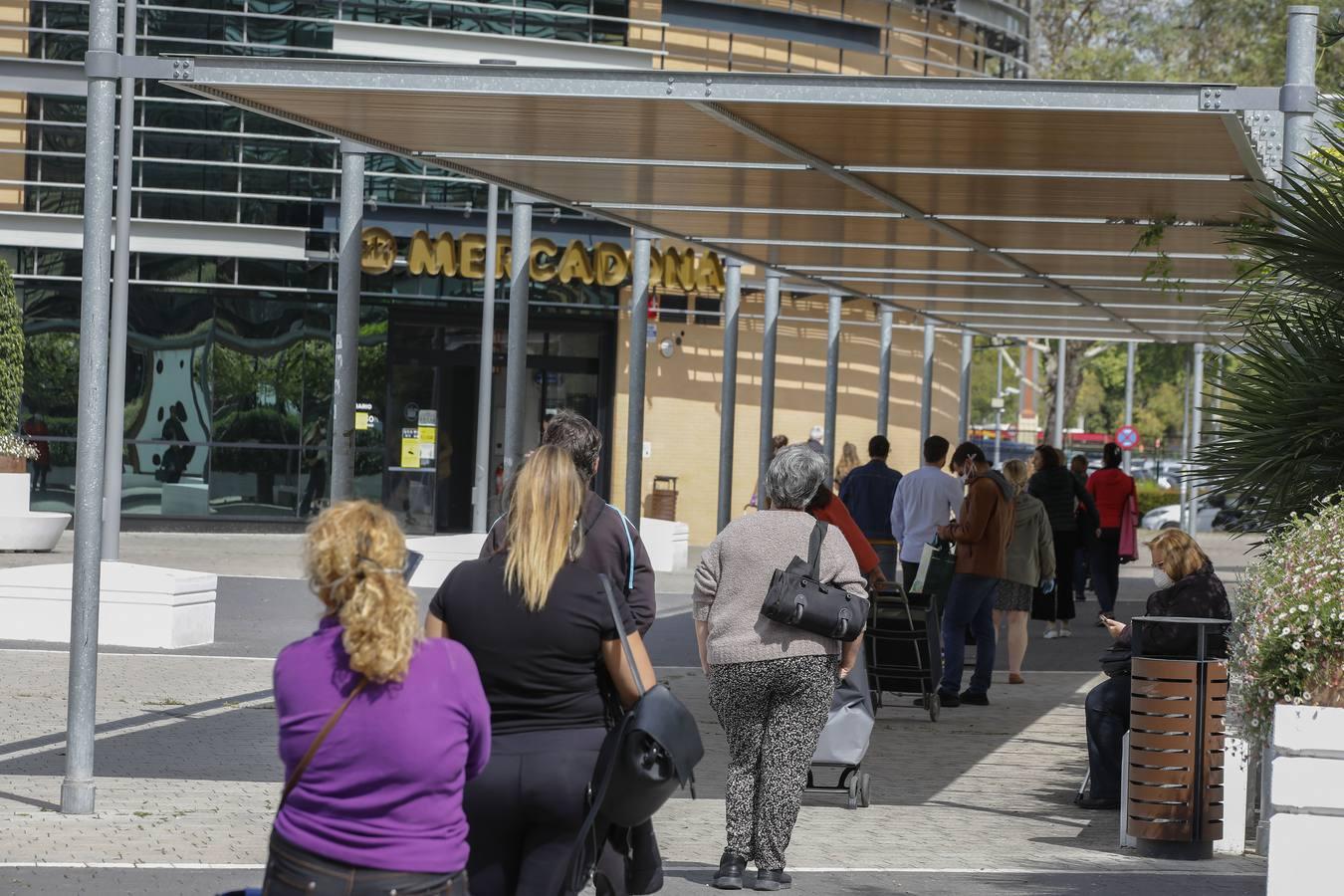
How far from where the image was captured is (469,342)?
30531 millimetres

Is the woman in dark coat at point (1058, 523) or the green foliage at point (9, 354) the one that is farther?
the green foliage at point (9, 354)

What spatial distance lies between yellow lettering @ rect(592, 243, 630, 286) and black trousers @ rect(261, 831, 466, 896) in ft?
83.4

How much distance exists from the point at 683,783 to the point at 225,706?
7243 mm

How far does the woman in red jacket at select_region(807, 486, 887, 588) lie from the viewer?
9656 millimetres

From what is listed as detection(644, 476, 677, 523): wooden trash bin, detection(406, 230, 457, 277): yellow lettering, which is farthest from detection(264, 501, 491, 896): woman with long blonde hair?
detection(644, 476, 677, 523): wooden trash bin

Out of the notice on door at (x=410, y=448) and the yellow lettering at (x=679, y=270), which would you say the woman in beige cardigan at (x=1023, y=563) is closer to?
the yellow lettering at (x=679, y=270)

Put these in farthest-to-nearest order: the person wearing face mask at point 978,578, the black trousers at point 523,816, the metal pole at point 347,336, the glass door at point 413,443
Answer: the glass door at point 413,443 < the metal pole at point 347,336 < the person wearing face mask at point 978,578 < the black trousers at point 523,816

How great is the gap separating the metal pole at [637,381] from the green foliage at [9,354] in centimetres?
876

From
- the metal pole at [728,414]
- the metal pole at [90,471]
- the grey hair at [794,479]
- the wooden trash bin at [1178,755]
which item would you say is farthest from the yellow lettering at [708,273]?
the grey hair at [794,479]

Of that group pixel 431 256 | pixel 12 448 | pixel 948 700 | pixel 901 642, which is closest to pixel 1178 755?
pixel 901 642

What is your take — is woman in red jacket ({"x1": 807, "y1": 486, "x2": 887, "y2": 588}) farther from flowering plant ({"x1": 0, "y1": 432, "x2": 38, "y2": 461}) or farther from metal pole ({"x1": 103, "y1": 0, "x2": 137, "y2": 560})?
flowering plant ({"x1": 0, "y1": 432, "x2": 38, "y2": 461})

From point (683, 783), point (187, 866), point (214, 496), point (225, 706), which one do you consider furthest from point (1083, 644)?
point (214, 496)

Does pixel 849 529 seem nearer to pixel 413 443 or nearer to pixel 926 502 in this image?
pixel 926 502

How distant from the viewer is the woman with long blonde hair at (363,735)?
3.84 meters
